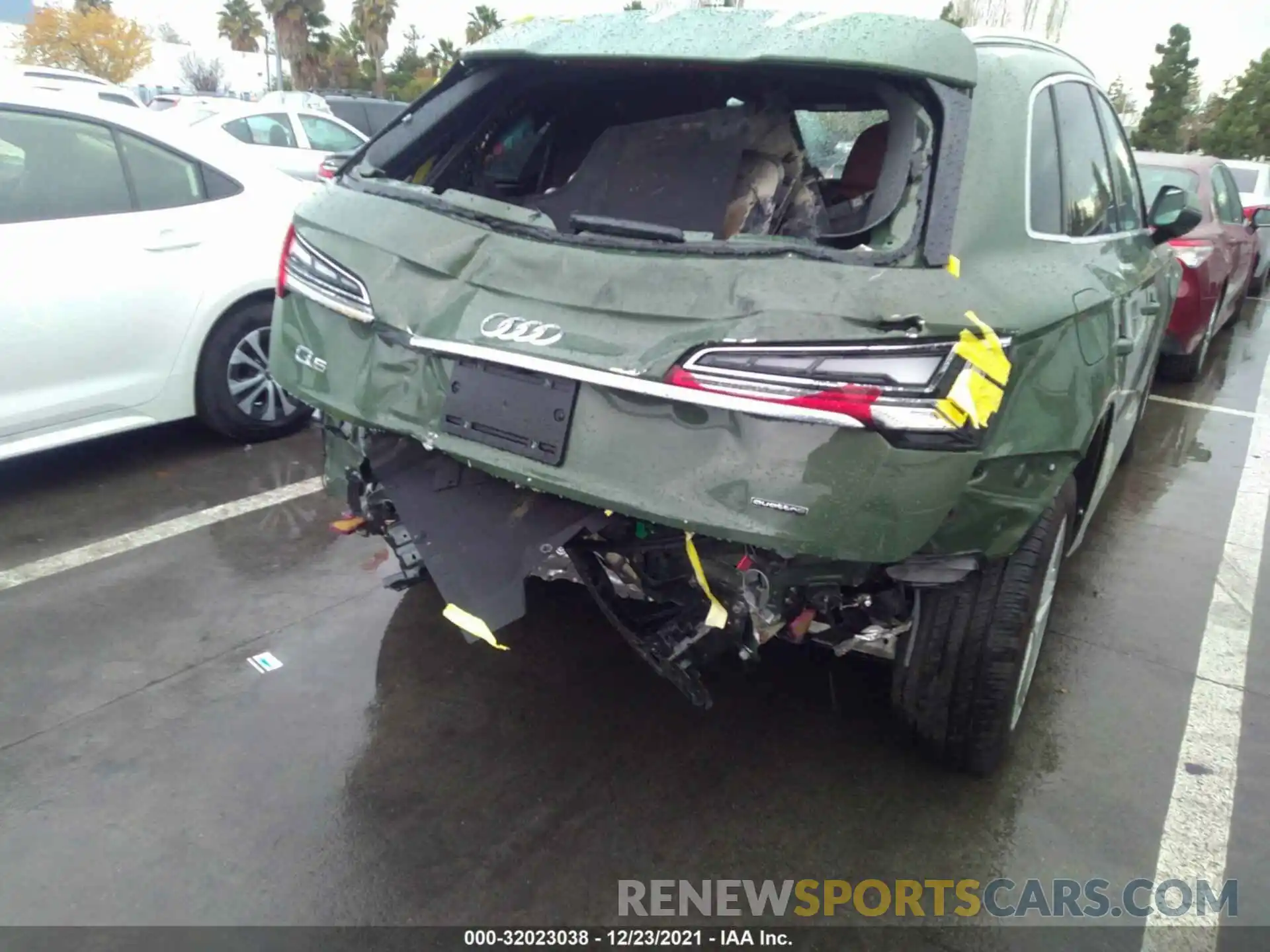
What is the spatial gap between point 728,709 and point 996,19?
19.3 meters

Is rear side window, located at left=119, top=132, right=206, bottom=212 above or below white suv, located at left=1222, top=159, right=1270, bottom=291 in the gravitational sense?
above

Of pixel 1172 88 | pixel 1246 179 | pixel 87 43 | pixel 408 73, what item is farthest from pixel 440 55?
pixel 1246 179

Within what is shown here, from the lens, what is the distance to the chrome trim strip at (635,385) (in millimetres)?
2037

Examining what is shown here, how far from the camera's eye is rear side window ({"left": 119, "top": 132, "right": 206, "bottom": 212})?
4.46 m

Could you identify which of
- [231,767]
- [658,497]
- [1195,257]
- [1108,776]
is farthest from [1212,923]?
[1195,257]

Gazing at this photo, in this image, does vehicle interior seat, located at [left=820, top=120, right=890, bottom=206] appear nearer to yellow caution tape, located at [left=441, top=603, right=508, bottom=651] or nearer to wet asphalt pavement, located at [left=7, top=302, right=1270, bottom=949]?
wet asphalt pavement, located at [left=7, top=302, right=1270, bottom=949]

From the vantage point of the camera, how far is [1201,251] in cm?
676

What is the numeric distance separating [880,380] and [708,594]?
0.68 meters

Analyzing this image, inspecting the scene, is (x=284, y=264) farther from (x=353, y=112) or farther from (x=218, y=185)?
(x=353, y=112)

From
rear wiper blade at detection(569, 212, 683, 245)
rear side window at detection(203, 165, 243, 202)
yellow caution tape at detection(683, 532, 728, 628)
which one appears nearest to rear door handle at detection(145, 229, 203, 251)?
rear side window at detection(203, 165, 243, 202)

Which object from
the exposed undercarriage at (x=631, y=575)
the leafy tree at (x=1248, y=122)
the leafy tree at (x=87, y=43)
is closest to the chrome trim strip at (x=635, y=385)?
the exposed undercarriage at (x=631, y=575)

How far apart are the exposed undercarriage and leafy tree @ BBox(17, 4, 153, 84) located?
52.2 metres

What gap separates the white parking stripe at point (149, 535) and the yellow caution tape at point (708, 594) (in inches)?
106

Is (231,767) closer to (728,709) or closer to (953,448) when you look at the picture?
(728,709)
